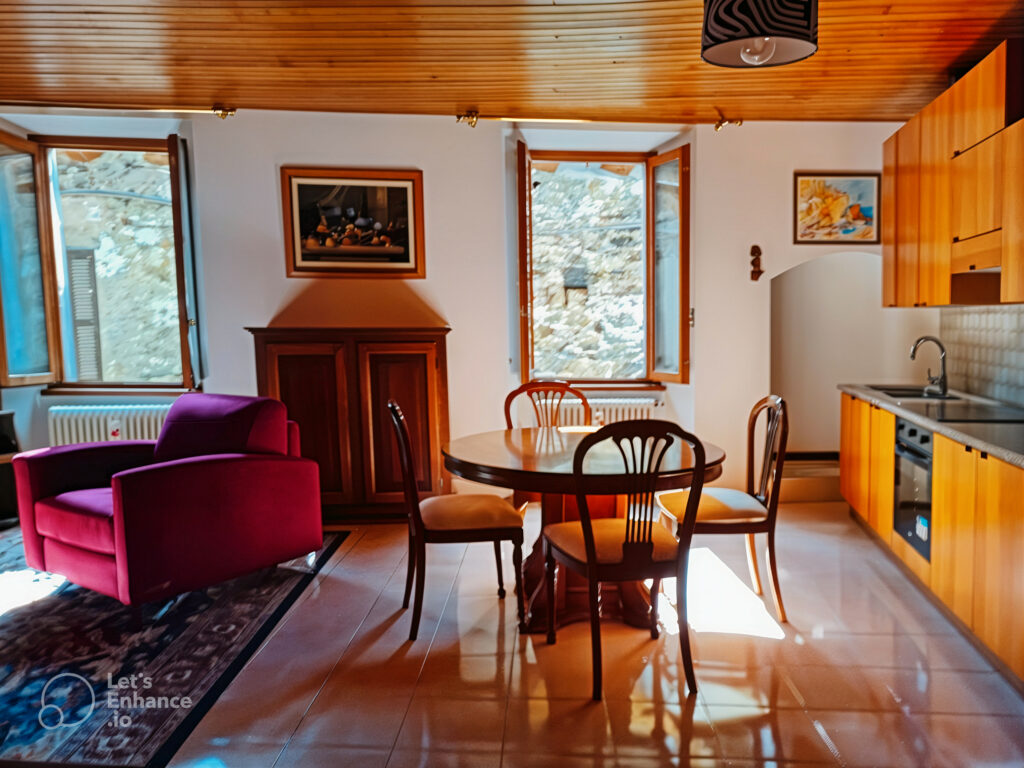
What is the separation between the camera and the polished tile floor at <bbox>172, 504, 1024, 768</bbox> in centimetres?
204

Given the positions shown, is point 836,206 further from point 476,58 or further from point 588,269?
point 476,58

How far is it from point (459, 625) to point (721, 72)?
2.81m

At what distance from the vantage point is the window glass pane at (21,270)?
14.8ft

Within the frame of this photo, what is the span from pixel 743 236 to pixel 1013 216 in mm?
2062

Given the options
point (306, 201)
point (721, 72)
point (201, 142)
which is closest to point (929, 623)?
point (721, 72)

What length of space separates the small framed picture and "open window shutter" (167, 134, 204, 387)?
152 inches

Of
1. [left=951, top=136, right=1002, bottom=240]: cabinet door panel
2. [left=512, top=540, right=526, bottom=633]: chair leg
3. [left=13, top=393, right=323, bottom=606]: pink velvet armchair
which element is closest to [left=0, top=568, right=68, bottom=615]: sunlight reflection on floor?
[left=13, top=393, right=323, bottom=606]: pink velvet armchair

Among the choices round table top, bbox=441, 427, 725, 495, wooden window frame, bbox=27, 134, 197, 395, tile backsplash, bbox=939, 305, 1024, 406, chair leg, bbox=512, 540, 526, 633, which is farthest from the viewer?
wooden window frame, bbox=27, 134, 197, 395

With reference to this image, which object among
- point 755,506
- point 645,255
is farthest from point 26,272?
point 755,506

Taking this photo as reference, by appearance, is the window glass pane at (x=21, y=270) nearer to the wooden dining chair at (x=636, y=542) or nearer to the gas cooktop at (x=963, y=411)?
the wooden dining chair at (x=636, y=542)

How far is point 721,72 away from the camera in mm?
3510

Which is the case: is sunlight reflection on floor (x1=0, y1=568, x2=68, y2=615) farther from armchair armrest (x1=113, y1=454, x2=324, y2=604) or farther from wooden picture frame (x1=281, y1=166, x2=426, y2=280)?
wooden picture frame (x1=281, y1=166, x2=426, y2=280)

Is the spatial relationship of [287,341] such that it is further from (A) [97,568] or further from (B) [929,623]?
(B) [929,623]

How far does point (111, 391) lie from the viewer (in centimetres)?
492
